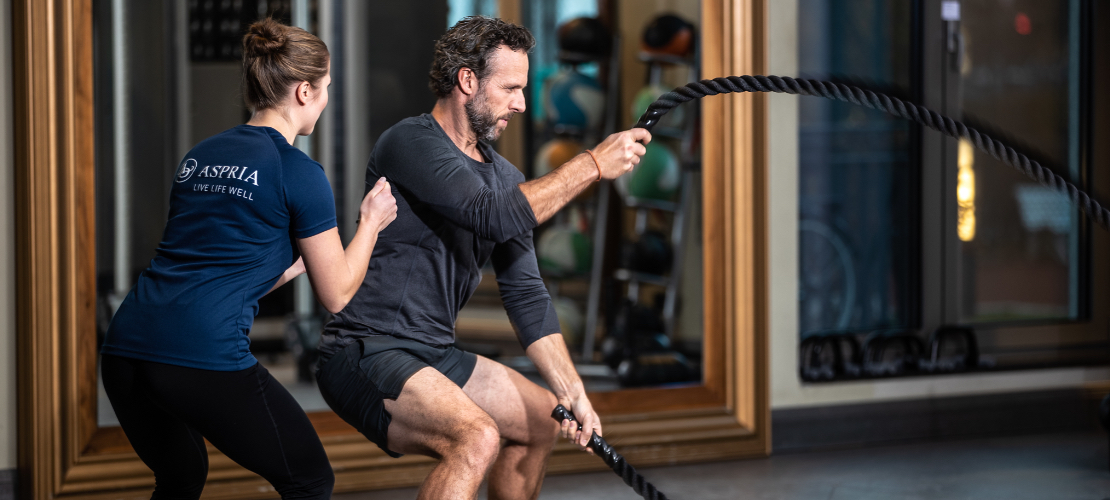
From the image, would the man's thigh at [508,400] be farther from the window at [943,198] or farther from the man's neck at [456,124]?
the window at [943,198]

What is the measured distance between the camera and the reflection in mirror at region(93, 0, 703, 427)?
14.1 feet

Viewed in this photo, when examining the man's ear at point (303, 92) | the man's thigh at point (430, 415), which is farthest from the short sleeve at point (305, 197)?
the man's thigh at point (430, 415)

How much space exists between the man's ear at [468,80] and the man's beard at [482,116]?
13mm

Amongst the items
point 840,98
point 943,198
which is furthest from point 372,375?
point 943,198

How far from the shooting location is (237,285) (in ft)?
5.25

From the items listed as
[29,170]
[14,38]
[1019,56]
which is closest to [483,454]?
[29,170]

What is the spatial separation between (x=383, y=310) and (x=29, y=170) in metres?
1.38

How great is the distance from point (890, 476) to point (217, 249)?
242cm

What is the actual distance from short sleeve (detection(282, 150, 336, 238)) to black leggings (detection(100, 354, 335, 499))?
0.26 metres

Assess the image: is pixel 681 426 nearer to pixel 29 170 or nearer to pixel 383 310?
pixel 383 310

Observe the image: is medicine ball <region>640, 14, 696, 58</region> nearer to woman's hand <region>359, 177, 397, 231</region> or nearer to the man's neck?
the man's neck

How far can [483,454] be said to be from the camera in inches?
68.2

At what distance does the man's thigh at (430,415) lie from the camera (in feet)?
5.79

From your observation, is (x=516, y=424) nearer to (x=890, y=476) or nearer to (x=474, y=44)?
(x=474, y=44)
